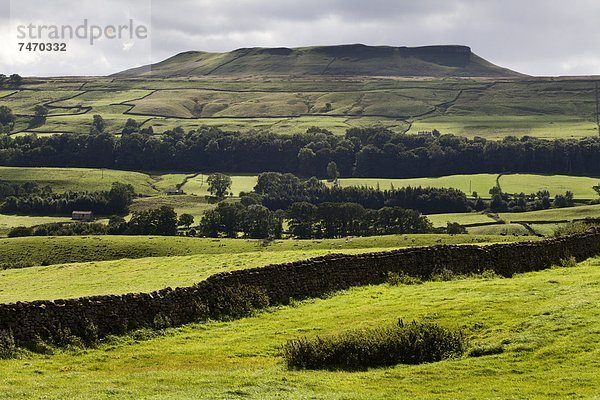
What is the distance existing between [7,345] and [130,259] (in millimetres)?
35927

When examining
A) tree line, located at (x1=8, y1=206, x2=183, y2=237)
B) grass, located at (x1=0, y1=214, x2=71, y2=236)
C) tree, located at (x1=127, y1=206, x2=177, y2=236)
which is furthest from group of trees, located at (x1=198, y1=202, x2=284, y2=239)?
grass, located at (x1=0, y1=214, x2=71, y2=236)

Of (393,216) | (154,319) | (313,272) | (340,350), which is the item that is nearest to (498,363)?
(340,350)

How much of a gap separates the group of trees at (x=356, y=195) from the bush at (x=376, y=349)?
127077 mm

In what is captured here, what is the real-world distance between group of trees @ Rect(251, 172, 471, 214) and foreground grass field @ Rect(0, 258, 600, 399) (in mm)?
120755

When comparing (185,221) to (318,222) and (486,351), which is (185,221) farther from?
(486,351)

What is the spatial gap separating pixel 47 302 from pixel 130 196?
134645 mm

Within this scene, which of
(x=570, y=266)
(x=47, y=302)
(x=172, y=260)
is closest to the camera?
(x=47, y=302)

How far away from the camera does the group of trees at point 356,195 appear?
154 m

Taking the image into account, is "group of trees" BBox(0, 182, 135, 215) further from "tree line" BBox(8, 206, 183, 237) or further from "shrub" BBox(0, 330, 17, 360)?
"shrub" BBox(0, 330, 17, 360)

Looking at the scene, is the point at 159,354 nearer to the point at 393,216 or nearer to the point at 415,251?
the point at 415,251

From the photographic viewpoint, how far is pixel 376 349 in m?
24.7

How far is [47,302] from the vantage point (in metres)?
26.6

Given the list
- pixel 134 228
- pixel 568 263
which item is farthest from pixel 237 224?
pixel 568 263

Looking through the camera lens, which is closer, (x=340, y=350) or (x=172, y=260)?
(x=340, y=350)
